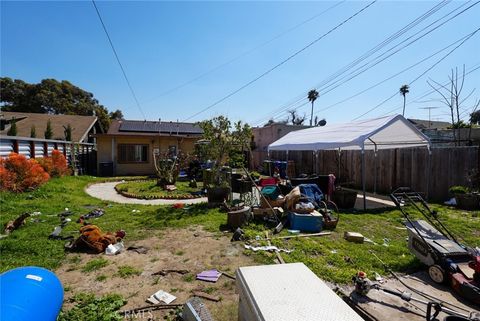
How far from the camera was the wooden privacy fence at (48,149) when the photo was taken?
32.2ft

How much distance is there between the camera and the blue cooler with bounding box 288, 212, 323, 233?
5844 millimetres

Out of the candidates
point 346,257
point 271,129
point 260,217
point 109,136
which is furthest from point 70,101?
point 346,257

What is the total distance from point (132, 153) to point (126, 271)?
14.9 meters

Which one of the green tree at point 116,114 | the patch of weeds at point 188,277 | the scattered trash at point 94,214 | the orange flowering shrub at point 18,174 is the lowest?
the patch of weeds at point 188,277

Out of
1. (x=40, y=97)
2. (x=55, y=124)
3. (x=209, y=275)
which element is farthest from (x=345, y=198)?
(x=40, y=97)

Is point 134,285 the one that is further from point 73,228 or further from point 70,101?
point 70,101

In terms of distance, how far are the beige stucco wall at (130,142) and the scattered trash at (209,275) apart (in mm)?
13231

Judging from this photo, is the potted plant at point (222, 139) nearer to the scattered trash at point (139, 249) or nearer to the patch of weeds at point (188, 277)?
the scattered trash at point (139, 249)

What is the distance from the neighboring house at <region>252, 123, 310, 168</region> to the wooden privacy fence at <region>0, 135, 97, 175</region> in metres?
12.1

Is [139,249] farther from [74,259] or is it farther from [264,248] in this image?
[264,248]

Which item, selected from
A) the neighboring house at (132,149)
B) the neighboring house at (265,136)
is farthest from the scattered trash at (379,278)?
the neighboring house at (265,136)

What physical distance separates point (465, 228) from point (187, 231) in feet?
20.5

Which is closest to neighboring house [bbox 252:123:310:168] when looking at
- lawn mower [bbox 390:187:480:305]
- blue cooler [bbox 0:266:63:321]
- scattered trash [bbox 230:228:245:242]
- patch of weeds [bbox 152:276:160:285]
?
scattered trash [bbox 230:228:245:242]

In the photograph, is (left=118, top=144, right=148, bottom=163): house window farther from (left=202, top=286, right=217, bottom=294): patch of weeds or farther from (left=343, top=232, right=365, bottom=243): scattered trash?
(left=202, top=286, right=217, bottom=294): patch of weeds
